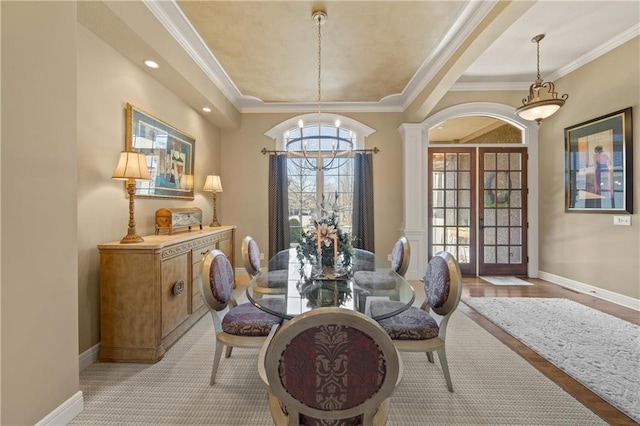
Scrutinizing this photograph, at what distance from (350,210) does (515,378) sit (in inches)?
128

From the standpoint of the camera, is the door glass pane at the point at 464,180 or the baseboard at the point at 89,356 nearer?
the baseboard at the point at 89,356

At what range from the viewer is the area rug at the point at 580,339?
6.25 ft

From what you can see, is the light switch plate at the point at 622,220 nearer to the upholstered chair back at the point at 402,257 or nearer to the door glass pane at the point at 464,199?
the door glass pane at the point at 464,199

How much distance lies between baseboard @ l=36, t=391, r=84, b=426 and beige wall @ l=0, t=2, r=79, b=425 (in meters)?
0.03

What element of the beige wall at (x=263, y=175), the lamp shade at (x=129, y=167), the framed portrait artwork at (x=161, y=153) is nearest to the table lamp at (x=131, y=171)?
the lamp shade at (x=129, y=167)

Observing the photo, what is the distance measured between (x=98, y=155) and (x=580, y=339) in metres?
4.61

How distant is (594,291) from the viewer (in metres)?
3.71

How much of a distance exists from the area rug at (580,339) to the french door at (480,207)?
124 centimetres

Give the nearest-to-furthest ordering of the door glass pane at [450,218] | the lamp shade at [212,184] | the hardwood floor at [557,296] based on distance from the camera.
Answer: the hardwood floor at [557,296] < the lamp shade at [212,184] < the door glass pane at [450,218]

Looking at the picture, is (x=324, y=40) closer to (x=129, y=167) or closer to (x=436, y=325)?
(x=129, y=167)

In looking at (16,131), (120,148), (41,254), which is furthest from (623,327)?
(120,148)

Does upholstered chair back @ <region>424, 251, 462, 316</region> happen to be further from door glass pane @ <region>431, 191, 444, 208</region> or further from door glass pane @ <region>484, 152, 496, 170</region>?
door glass pane @ <region>484, 152, 496, 170</region>

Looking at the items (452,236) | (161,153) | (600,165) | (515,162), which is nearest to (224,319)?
(161,153)

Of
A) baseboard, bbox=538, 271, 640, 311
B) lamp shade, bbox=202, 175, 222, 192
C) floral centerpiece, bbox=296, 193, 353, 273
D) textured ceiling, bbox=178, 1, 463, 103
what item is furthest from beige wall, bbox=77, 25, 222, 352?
baseboard, bbox=538, 271, 640, 311
